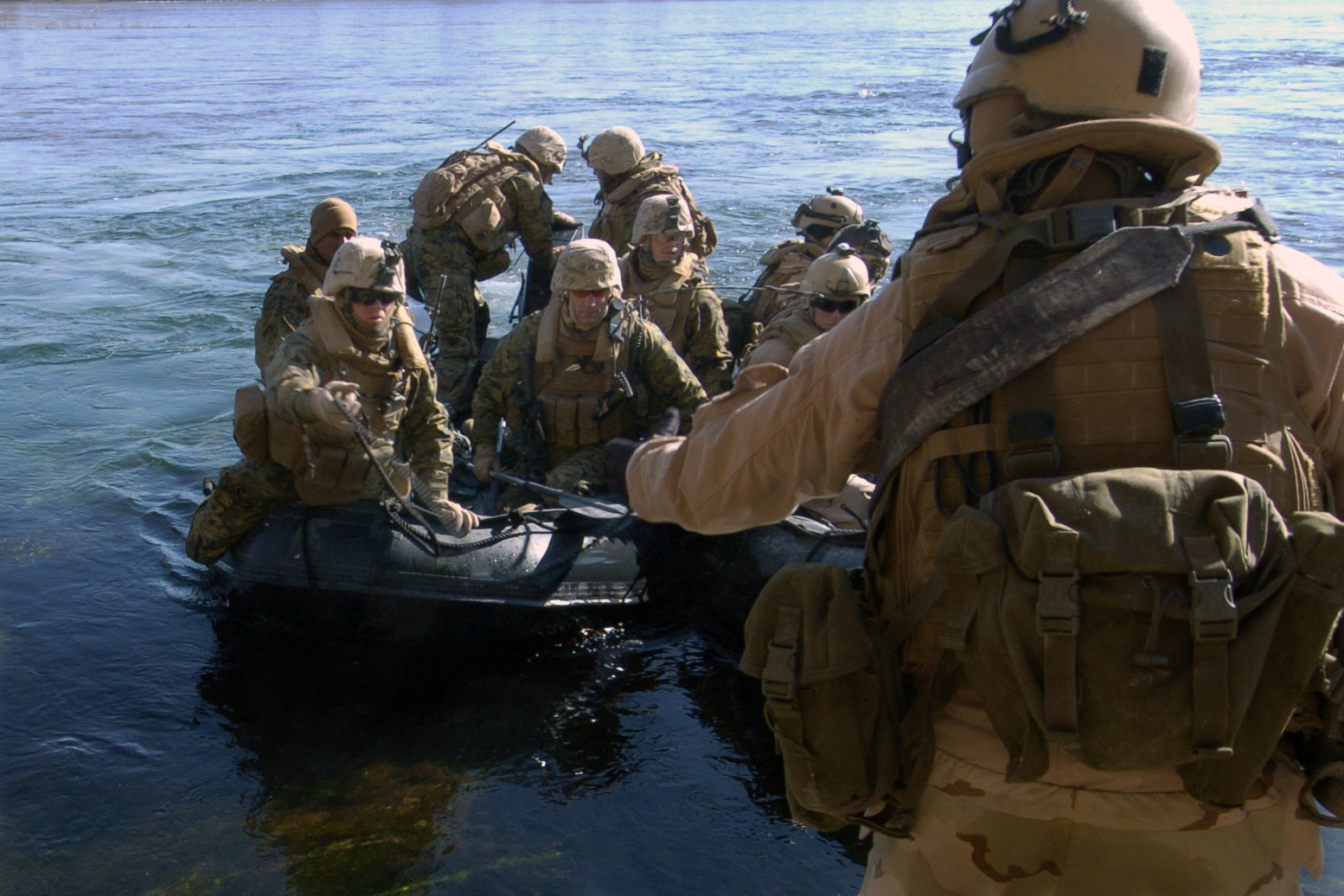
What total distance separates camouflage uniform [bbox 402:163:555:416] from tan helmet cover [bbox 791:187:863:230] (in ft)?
6.38

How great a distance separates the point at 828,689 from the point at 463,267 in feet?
23.1

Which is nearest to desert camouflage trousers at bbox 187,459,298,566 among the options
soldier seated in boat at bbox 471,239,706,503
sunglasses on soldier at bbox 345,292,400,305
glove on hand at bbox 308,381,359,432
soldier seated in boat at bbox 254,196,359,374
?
glove on hand at bbox 308,381,359,432

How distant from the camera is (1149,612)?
185cm

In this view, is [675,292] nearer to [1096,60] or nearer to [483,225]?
[483,225]

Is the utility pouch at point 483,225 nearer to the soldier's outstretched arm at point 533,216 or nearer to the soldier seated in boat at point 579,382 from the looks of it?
the soldier's outstretched arm at point 533,216

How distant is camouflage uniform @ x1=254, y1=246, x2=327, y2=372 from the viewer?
7035 millimetres

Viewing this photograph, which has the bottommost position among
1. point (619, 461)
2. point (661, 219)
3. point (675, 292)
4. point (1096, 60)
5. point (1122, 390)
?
point (675, 292)

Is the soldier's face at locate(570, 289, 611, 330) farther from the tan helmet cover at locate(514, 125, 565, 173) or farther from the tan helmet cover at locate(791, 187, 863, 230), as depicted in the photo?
the tan helmet cover at locate(514, 125, 565, 173)

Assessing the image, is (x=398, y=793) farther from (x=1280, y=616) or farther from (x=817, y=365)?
(x=1280, y=616)

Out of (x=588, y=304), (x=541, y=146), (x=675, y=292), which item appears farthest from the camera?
(x=541, y=146)

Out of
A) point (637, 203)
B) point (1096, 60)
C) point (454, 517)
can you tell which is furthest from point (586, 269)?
point (1096, 60)

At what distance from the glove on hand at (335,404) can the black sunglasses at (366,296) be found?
41 cm

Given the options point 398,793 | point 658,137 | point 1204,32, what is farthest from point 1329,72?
point 398,793

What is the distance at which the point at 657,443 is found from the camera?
2.39 m
